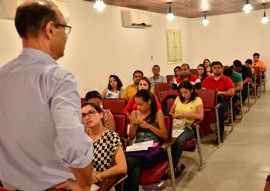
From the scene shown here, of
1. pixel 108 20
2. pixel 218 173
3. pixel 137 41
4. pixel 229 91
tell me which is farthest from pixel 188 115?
pixel 137 41

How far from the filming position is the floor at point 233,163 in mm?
3100

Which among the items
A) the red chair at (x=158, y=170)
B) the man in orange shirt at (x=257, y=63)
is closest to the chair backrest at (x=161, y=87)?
the red chair at (x=158, y=170)

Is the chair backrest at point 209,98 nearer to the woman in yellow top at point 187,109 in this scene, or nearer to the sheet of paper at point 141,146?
the woman in yellow top at point 187,109

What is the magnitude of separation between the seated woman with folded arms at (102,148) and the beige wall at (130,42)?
2.23 m

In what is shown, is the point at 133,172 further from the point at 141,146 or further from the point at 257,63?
the point at 257,63

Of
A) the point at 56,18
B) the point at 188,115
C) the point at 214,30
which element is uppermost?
the point at 214,30

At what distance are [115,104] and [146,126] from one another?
4.89 ft

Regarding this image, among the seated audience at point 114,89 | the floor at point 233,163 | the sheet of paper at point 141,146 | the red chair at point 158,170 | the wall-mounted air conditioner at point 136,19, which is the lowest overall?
the floor at point 233,163

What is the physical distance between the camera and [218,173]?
3.39 meters

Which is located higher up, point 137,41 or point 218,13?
point 218,13

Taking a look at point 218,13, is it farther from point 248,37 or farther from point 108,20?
point 108,20

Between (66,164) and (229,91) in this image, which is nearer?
(66,164)

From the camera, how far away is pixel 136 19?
6.69 meters

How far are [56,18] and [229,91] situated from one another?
4.26m
